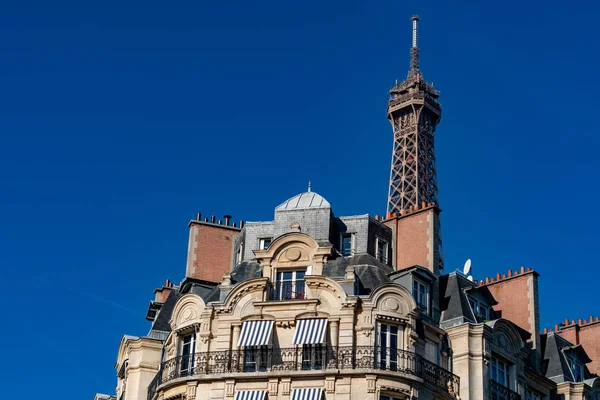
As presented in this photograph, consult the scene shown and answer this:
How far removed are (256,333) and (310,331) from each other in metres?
1.68

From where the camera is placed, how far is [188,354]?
38406 mm

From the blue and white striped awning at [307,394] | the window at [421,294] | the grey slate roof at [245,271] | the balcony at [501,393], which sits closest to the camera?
the blue and white striped awning at [307,394]

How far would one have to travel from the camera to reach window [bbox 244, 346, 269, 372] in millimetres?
37031

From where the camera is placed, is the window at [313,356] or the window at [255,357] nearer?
the window at [313,356]

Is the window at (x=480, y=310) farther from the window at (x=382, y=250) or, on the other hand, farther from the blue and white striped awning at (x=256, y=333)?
the blue and white striped awning at (x=256, y=333)

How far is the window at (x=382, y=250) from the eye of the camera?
41.7 meters

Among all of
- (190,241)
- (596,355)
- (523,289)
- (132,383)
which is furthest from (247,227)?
(596,355)

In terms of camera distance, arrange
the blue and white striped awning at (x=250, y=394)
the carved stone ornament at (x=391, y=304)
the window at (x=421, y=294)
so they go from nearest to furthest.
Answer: the blue and white striped awning at (x=250, y=394) < the carved stone ornament at (x=391, y=304) < the window at (x=421, y=294)

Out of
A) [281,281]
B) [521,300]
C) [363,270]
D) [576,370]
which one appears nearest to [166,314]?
[281,281]

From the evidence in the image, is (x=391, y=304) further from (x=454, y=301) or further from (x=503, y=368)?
(x=503, y=368)

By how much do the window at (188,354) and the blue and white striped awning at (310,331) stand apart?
3473mm

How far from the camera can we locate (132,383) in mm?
40656

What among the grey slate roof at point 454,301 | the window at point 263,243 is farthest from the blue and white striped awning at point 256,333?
the grey slate roof at point 454,301

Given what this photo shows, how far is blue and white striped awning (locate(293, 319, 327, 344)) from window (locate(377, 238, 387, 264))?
17.2 feet
